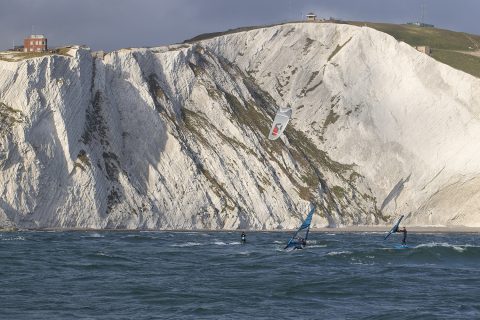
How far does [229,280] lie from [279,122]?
81401mm

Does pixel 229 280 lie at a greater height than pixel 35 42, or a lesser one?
lesser

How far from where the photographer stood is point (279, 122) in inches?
5472

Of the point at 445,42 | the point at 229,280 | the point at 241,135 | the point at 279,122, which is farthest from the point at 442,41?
the point at 229,280

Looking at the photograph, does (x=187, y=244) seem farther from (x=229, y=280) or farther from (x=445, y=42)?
(x=445, y=42)

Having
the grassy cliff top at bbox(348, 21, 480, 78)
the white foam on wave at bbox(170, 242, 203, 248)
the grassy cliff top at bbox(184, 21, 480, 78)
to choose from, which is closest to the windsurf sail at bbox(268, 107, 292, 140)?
the grassy cliff top at bbox(184, 21, 480, 78)

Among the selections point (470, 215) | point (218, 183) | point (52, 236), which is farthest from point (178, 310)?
point (470, 215)

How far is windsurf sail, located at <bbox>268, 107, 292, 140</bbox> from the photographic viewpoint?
5330 inches

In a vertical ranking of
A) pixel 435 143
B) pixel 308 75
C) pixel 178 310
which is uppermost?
pixel 308 75

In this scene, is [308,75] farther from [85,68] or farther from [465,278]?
[465,278]

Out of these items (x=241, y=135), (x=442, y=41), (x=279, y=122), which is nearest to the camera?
(x=241, y=135)

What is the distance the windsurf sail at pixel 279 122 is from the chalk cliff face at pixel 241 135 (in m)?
1.48

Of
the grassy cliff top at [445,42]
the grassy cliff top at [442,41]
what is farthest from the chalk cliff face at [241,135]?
the grassy cliff top at [442,41]

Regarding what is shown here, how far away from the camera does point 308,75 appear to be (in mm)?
156375

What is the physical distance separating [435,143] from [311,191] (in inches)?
868
